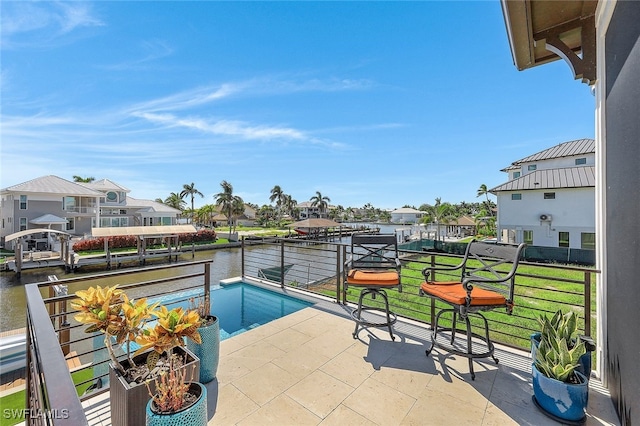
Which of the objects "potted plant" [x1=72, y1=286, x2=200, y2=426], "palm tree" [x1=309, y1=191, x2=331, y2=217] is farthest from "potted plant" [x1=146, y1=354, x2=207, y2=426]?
"palm tree" [x1=309, y1=191, x2=331, y2=217]

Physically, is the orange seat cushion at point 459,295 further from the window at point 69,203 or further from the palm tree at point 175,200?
the palm tree at point 175,200

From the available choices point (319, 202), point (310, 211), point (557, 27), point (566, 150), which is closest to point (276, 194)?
point (310, 211)

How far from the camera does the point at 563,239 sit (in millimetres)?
15297

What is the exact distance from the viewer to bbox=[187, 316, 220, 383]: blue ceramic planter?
82.5 inches

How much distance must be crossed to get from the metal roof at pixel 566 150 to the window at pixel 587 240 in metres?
6.37

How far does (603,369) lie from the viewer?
81.4 inches

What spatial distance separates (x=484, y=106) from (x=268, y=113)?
9825 millimetres

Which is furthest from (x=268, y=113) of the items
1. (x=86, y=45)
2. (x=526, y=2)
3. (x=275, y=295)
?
(x=526, y=2)

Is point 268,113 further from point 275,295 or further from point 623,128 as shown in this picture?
point 623,128

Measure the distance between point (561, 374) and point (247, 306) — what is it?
12.7ft

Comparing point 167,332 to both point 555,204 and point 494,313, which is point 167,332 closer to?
point 494,313

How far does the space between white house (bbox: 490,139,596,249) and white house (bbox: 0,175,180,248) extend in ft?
105

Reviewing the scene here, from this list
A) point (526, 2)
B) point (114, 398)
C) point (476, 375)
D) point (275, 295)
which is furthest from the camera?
point (275, 295)

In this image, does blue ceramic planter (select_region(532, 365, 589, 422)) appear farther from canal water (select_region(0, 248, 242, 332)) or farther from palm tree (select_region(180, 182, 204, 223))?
palm tree (select_region(180, 182, 204, 223))
